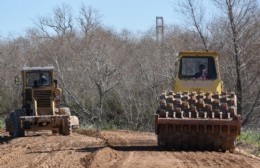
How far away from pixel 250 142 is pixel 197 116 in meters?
9.78

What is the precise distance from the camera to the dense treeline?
29.2 meters

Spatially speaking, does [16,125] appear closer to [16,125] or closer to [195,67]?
[16,125]

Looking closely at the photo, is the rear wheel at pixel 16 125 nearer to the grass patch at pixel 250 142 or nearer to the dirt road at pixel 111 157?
the dirt road at pixel 111 157

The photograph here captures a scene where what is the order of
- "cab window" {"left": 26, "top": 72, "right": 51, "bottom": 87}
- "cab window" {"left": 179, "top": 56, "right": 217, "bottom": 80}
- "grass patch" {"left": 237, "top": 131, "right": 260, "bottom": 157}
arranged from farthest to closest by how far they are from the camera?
"cab window" {"left": 26, "top": 72, "right": 51, "bottom": 87}, "grass patch" {"left": 237, "top": 131, "right": 260, "bottom": 157}, "cab window" {"left": 179, "top": 56, "right": 217, "bottom": 80}

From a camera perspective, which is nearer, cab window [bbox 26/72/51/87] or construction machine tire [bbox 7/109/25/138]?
construction machine tire [bbox 7/109/25/138]

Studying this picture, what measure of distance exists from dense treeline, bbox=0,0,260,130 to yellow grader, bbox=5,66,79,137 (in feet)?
28.4

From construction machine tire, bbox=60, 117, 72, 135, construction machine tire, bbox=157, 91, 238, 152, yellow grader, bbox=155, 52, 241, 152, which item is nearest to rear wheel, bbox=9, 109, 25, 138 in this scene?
construction machine tire, bbox=60, 117, 72, 135

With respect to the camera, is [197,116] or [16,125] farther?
[16,125]

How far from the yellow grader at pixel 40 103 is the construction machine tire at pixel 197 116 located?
28.3 feet

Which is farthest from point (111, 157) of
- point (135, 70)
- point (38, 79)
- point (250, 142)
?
point (135, 70)

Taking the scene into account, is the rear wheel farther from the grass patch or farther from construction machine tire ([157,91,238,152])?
construction machine tire ([157,91,238,152])

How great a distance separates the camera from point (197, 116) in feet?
51.5

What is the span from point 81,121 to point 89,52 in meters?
4.85

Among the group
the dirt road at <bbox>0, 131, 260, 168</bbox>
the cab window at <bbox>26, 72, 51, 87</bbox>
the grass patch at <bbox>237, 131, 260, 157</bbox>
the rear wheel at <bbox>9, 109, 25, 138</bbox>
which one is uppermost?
the cab window at <bbox>26, 72, 51, 87</bbox>
